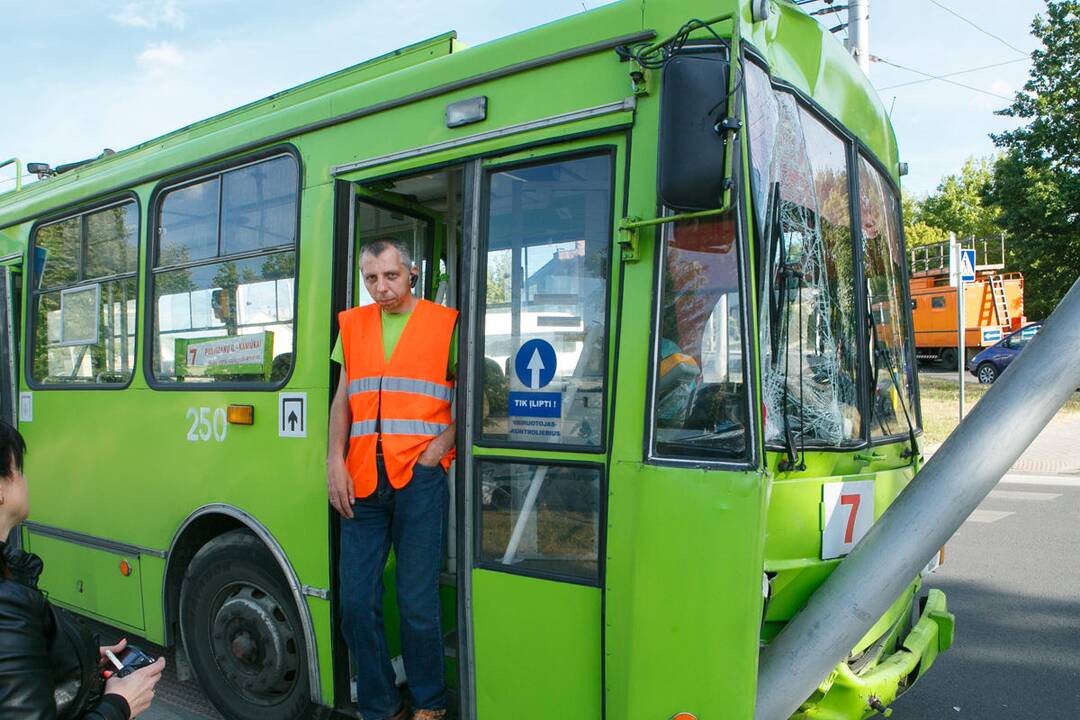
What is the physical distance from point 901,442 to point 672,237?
1.64 metres

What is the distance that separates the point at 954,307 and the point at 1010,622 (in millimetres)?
28741

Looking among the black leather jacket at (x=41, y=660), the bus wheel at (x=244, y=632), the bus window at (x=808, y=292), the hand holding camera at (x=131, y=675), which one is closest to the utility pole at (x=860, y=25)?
the bus window at (x=808, y=292)

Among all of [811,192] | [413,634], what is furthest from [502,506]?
[811,192]

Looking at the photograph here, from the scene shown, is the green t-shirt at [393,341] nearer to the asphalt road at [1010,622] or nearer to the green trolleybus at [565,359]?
the green trolleybus at [565,359]

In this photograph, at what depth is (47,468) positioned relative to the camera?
506 cm

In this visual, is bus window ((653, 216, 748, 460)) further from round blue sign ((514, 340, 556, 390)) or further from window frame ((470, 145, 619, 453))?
round blue sign ((514, 340, 556, 390))

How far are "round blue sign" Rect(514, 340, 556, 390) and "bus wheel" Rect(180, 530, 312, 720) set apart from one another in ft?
5.33

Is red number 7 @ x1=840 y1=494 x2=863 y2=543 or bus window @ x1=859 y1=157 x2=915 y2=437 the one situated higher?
bus window @ x1=859 y1=157 x2=915 y2=437

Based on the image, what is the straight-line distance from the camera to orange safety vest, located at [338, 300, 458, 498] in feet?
10.6

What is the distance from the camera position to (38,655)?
1.62 meters

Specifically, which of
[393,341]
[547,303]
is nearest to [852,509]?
[547,303]

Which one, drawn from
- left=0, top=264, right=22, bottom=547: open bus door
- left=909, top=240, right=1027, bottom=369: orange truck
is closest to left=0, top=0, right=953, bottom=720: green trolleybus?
left=0, top=264, right=22, bottom=547: open bus door

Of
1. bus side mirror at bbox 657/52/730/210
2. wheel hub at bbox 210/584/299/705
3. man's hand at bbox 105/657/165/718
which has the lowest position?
wheel hub at bbox 210/584/299/705

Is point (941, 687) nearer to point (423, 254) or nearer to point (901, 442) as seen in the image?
point (901, 442)
